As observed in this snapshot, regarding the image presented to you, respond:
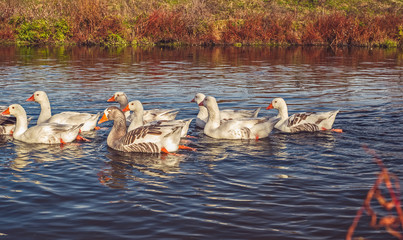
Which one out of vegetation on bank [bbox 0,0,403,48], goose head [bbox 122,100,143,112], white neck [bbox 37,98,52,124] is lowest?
white neck [bbox 37,98,52,124]

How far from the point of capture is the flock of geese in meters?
9.92

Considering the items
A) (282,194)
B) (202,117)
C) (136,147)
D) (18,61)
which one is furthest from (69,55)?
(282,194)

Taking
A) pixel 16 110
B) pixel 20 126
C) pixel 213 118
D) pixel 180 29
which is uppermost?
pixel 180 29

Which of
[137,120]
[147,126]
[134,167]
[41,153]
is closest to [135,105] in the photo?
[137,120]

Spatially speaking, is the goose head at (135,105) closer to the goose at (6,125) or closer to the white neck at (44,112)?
the white neck at (44,112)

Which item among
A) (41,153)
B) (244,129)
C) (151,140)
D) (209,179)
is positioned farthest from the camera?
(244,129)

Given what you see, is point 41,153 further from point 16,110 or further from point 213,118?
point 213,118

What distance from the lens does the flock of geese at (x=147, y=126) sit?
9922 mm

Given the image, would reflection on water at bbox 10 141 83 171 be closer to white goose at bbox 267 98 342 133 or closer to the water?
the water

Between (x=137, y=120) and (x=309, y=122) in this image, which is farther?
(x=309, y=122)

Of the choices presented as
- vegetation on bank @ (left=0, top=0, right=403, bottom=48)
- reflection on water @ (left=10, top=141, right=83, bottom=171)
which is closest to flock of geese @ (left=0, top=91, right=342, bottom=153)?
reflection on water @ (left=10, top=141, right=83, bottom=171)

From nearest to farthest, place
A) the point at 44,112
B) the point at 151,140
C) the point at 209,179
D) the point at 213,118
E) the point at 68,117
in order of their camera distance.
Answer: the point at 209,179 < the point at 151,140 < the point at 213,118 < the point at 68,117 < the point at 44,112

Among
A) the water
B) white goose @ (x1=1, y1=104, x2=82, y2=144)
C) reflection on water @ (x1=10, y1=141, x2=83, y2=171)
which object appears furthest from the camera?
white goose @ (x1=1, y1=104, x2=82, y2=144)

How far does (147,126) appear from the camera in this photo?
10.1 metres
